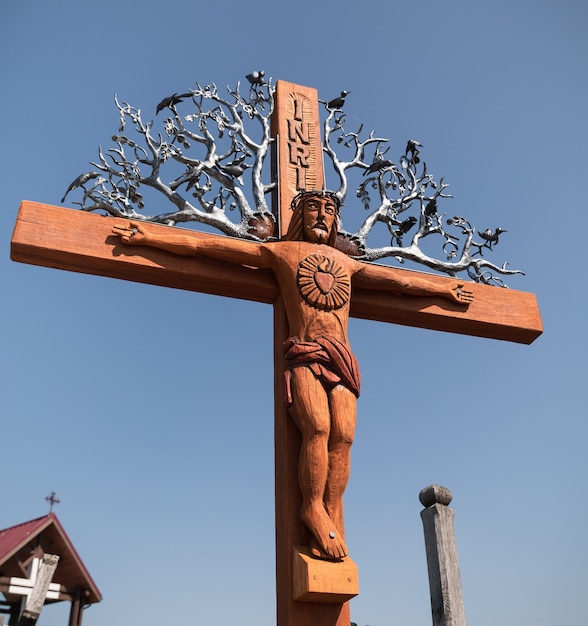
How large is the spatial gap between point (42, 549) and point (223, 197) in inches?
297

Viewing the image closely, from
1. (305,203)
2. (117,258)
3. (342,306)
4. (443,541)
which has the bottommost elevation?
(443,541)

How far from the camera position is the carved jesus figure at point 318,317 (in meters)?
3.32

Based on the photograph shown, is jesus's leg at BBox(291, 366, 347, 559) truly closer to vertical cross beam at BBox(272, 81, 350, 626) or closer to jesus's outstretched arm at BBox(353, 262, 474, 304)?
vertical cross beam at BBox(272, 81, 350, 626)

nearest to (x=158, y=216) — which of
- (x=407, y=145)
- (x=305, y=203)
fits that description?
(x=305, y=203)

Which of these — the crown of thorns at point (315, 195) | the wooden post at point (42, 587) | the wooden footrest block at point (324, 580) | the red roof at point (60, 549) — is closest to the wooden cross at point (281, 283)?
the wooden footrest block at point (324, 580)

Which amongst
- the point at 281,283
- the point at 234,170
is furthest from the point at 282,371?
the point at 234,170

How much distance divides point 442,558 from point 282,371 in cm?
119

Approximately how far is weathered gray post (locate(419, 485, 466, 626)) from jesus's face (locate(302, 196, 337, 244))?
1434mm

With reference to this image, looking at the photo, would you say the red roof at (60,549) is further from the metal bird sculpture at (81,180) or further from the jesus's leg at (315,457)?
the jesus's leg at (315,457)

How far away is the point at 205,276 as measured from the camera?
397 cm

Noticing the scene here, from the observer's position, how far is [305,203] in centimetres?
405

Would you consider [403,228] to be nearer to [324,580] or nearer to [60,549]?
[324,580]

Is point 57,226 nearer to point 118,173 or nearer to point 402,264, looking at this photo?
point 118,173

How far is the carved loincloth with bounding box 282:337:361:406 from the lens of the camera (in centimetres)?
348
